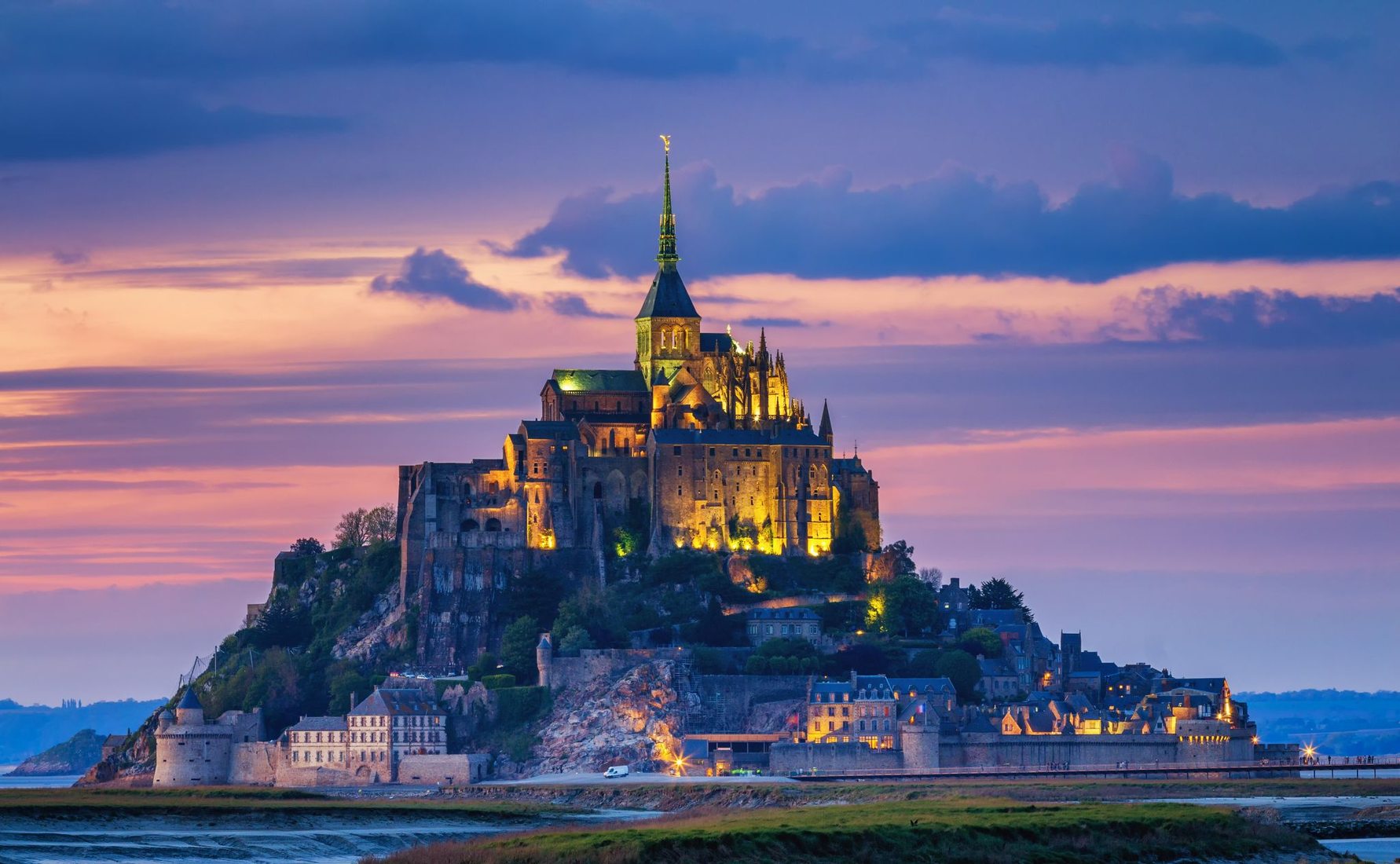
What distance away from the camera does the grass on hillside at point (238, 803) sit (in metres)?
106

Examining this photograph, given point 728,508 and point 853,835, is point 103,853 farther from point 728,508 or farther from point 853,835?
point 728,508

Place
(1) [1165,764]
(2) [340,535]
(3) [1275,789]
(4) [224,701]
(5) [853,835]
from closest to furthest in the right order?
1. (5) [853,835]
2. (3) [1275,789]
3. (1) [1165,764]
4. (4) [224,701]
5. (2) [340,535]

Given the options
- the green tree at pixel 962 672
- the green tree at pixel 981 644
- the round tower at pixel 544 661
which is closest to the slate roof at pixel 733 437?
the green tree at pixel 981 644

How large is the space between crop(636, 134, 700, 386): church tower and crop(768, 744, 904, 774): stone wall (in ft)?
125

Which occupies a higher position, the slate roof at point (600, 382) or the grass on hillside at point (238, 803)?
the slate roof at point (600, 382)

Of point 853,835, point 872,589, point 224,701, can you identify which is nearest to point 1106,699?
point 872,589

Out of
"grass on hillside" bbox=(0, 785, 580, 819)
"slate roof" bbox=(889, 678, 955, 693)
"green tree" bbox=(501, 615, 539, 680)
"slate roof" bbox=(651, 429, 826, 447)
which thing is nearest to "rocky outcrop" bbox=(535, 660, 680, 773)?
"green tree" bbox=(501, 615, 539, 680)

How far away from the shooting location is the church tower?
16925cm

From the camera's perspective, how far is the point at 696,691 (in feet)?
471

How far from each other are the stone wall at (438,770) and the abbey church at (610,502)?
16.2m

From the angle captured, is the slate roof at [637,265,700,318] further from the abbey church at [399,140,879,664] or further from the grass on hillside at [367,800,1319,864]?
the grass on hillside at [367,800,1319,864]

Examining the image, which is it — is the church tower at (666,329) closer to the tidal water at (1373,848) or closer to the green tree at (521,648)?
the green tree at (521,648)

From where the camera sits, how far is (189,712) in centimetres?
14100

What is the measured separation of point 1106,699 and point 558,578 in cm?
3081
